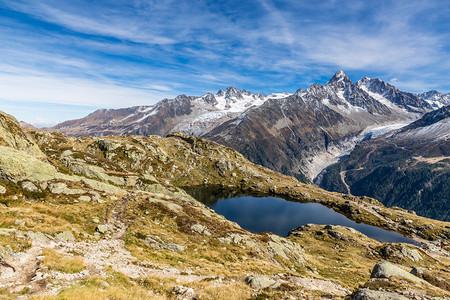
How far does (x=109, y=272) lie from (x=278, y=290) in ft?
59.9

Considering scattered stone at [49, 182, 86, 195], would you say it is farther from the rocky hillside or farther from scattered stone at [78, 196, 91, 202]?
scattered stone at [78, 196, 91, 202]

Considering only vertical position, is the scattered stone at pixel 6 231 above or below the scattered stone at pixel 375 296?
below

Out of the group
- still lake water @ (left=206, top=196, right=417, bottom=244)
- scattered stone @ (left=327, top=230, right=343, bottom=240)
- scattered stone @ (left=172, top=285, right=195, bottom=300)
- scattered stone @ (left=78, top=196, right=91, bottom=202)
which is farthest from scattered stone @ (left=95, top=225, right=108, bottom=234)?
scattered stone @ (left=327, top=230, right=343, bottom=240)

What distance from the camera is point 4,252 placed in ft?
64.5

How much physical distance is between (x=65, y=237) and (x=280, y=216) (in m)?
123

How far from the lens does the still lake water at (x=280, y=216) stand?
374 ft

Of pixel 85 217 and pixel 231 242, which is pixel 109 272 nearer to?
pixel 85 217

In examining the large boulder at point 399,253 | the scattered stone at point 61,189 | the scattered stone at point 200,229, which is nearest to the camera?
the scattered stone at point 61,189

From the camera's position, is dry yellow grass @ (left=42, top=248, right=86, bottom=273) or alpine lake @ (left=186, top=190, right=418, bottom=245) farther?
alpine lake @ (left=186, top=190, right=418, bottom=245)

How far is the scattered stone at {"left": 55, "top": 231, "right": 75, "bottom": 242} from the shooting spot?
28172mm

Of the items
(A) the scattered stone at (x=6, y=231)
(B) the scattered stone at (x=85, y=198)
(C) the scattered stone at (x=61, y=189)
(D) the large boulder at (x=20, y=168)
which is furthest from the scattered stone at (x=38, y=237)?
(D) the large boulder at (x=20, y=168)

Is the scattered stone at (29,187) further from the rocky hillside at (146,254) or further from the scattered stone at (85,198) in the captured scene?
the scattered stone at (85,198)

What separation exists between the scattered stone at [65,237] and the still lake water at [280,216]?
86072mm

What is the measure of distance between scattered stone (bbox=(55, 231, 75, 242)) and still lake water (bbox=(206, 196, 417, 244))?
86.1 meters
